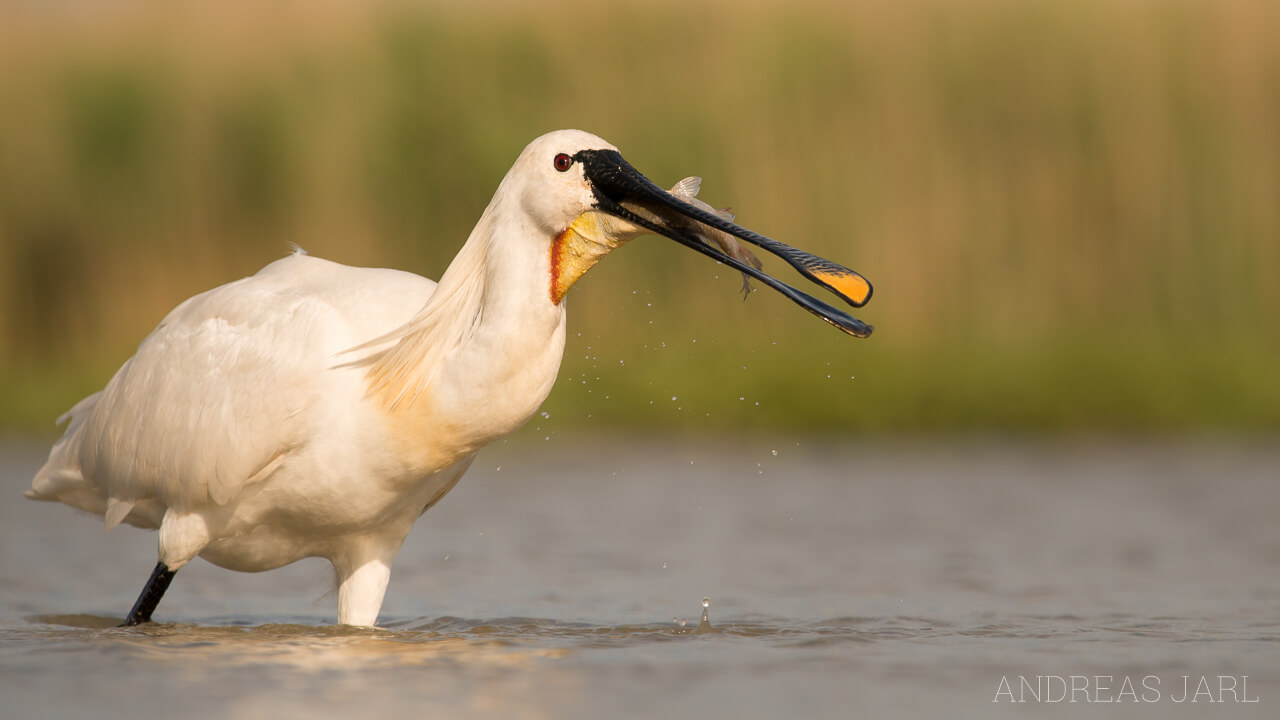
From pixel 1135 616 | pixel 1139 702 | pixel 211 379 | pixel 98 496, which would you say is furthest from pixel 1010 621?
pixel 98 496

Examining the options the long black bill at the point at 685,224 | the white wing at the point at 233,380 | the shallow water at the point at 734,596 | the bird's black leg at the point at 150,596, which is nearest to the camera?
the shallow water at the point at 734,596

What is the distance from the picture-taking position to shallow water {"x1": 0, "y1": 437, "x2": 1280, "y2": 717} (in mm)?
4199

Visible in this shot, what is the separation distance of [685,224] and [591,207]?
32 centimetres

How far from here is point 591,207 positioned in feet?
14.8

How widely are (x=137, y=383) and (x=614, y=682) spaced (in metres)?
2.13

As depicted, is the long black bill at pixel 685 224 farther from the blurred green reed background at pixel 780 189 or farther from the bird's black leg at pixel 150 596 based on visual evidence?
the blurred green reed background at pixel 780 189

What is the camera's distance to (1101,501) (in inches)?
327

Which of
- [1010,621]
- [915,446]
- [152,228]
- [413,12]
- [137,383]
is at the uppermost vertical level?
[413,12]

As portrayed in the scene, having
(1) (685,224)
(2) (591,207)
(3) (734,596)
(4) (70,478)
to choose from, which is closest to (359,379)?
(2) (591,207)

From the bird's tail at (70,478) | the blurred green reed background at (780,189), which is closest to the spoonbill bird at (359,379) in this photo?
the bird's tail at (70,478)

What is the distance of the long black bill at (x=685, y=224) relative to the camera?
4.46 meters

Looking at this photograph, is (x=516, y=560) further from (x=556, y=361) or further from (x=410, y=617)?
(x=556, y=361)

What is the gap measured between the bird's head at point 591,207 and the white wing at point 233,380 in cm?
67

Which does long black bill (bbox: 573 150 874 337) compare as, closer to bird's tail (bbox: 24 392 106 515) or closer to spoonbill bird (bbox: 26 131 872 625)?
spoonbill bird (bbox: 26 131 872 625)
